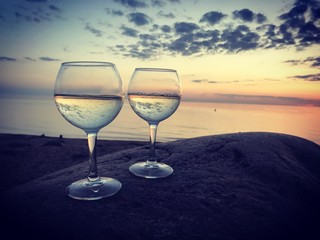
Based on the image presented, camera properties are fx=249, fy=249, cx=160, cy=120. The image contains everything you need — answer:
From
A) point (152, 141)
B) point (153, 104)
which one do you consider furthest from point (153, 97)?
point (152, 141)

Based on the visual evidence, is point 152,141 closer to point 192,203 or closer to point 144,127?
point 192,203

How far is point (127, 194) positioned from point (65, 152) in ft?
38.4

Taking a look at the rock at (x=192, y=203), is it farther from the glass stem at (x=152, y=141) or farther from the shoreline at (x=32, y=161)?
the shoreline at (x=32, y=161)

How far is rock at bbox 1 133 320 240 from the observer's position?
1.30m

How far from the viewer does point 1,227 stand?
1.29 metres

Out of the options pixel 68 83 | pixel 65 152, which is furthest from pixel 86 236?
pixel 65 152

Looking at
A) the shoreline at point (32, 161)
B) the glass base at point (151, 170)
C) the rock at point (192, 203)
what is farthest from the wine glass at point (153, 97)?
the shoreline at point (32, 161)

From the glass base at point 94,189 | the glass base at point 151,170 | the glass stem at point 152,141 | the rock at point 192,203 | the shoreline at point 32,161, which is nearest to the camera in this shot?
the rock at point 192,203

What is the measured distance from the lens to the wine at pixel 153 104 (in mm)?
2020

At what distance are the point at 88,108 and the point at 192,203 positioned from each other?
0.88 m

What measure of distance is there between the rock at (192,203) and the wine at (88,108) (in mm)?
489

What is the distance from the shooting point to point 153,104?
2021 millimetres

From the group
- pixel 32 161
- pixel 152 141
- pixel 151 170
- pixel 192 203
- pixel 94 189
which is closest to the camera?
pixel 192 203

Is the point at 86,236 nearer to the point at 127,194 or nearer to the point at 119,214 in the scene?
the point at 119,214
